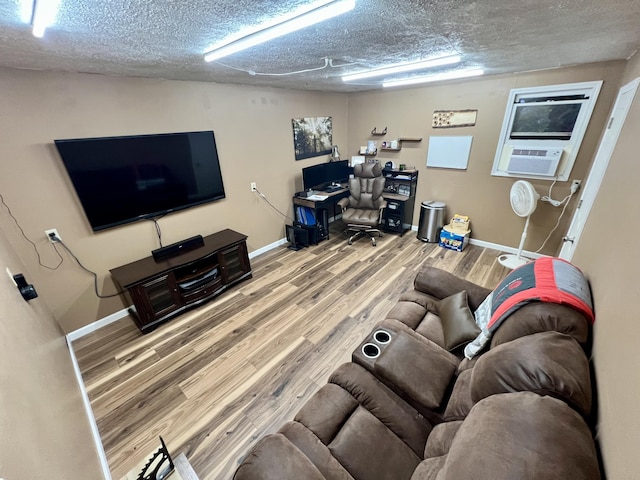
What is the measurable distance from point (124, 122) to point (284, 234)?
2414 millimetres

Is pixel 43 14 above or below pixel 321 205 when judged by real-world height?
above

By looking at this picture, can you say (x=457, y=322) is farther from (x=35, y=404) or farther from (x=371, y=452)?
(x=35, y=404)

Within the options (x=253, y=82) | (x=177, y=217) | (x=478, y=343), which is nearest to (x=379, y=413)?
(x=478, y=343)

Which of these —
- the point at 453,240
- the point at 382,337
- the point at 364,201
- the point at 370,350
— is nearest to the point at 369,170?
the point at 364,201

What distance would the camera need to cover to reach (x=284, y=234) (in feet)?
13.5

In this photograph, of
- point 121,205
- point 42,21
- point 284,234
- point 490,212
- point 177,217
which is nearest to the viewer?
point 42,21

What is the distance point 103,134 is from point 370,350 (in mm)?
2848

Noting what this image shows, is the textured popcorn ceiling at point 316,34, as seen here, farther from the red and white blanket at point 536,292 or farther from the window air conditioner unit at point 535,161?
the red and white blanket at point 536,292

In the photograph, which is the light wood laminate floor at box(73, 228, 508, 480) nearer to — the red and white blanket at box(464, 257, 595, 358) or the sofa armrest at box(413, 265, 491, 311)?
the sofa armrest at box(413, 265, 491, 311)

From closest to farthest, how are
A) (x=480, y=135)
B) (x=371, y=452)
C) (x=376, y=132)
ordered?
(x=371, y=452) < (x=480, y=135) < (x=376, y=132)

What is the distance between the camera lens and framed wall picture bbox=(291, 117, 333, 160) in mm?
3891

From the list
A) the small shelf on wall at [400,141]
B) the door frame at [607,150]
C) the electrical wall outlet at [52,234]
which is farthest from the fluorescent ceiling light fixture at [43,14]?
the small shelf on wall at [400,141]

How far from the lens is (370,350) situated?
148cm

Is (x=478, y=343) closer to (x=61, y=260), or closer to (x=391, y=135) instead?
(x=61, y=260)
